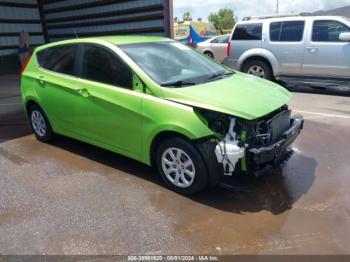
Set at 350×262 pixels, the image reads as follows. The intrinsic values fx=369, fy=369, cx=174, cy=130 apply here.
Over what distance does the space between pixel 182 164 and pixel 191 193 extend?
331 millimetres

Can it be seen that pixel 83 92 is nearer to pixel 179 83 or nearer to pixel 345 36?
pixel 179 83

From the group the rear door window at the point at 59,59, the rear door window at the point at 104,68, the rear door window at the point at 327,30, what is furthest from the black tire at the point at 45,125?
the rear door window at the point at 327,30

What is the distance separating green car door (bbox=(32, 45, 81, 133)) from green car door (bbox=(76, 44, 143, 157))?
0.62 ft

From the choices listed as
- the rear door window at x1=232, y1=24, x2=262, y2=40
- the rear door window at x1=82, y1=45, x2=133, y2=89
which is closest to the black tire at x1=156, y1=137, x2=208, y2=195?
the rear door window at x1=82, y1=45, x2=133, y2=89

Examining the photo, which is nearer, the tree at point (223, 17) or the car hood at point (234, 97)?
the car hood at point (234, 97)

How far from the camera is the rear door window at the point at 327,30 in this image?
8625 millimetres

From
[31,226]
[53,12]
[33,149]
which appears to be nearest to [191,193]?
[31,226]

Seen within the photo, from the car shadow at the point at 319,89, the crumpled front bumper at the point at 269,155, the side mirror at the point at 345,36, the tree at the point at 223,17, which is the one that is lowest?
the tree at the point at 223,17

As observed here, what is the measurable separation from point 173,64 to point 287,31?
19.3 ft

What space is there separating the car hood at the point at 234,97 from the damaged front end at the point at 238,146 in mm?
104

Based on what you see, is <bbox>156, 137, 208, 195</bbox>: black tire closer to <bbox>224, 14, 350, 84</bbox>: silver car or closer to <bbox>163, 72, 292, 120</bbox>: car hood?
<bbox>163, 72, 292, 120</bbox>: car hood

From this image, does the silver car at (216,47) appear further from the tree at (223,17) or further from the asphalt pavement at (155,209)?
the tree at (223,17)

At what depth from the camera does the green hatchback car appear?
11.9 feet

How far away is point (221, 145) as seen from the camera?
3547mm
